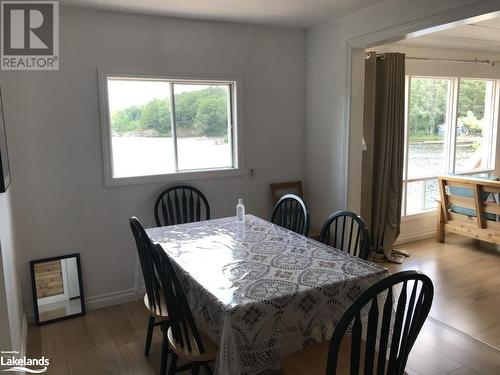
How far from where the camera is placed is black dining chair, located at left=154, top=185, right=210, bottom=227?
11.5 ft

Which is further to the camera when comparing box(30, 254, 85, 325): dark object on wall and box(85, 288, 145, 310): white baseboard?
box(85, 288, 145, 310): white baseboard

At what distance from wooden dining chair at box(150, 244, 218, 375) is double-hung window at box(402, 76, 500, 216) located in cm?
377

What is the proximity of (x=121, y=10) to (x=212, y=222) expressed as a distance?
1851mm

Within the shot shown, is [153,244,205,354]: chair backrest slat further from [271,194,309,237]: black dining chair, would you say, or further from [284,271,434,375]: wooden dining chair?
[271,194,309,237]: black dining chair

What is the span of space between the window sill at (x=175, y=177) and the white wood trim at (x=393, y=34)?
40.5 inches

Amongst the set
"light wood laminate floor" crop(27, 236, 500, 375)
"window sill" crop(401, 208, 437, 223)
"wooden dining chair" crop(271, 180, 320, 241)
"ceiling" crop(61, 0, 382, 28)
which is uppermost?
"ceiling" crop(61, 0, 382, 28)

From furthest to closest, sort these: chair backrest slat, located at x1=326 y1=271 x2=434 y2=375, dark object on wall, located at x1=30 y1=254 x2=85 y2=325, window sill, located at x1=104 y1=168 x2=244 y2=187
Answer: window sill, located at x1=104 y1=168 x2=244 y2=187, dark object on wall, located at x1=30 y1=254 x2=85 y2=325, chair backrest slat, located at x1=326 y1=271 x2=434 y2=375

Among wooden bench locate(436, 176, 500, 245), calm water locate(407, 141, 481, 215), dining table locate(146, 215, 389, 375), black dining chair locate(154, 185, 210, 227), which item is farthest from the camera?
calm water locate(407, 141, 481, 215)

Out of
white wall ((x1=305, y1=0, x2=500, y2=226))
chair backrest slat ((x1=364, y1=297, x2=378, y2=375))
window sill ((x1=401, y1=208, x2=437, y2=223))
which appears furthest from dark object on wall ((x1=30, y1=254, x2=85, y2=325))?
window sill ((x1=401, y1=208, x2=437, y2=223))

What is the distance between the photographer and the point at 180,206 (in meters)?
3.65

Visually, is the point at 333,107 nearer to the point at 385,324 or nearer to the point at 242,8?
the point at 242,8

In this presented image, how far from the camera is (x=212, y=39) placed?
11.8ft

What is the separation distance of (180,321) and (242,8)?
8.21 feet

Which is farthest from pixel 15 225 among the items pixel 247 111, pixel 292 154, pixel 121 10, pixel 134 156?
pixel 292 154
